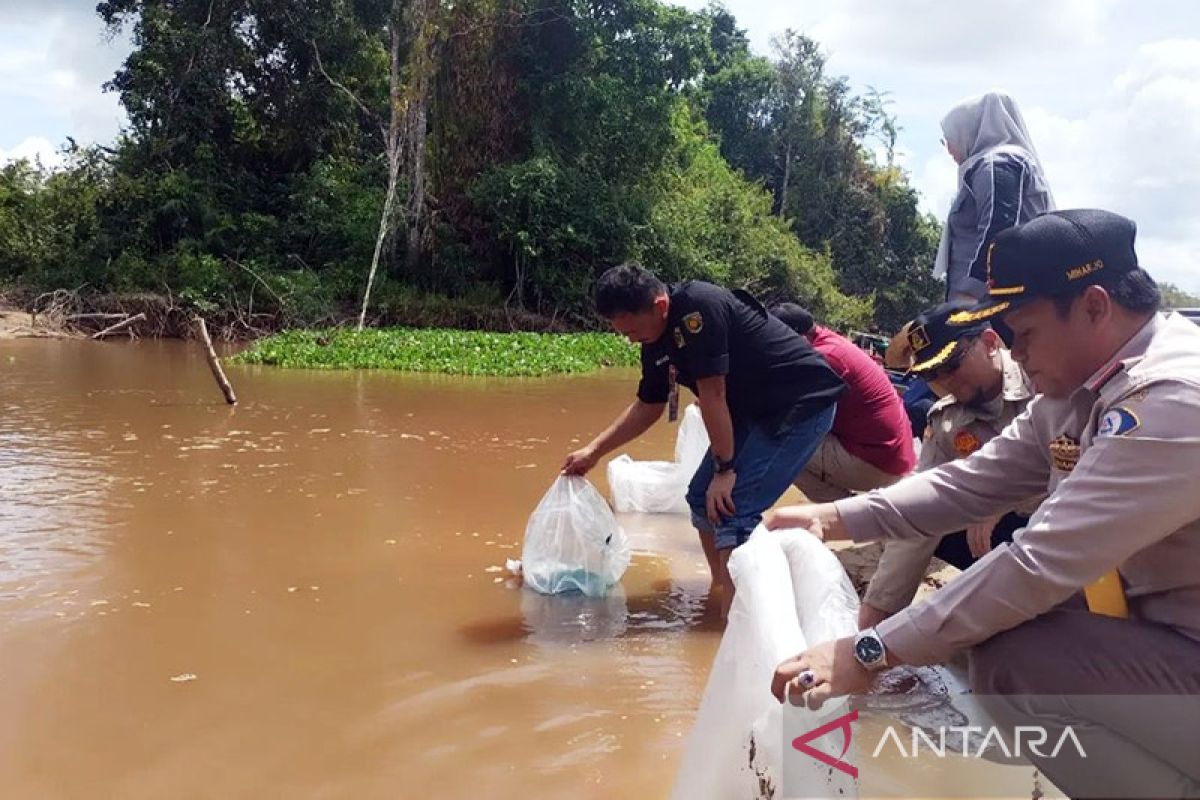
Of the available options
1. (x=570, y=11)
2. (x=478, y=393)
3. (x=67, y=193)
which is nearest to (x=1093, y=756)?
(x=478, y=393)

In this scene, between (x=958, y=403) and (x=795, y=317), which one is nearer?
(x=958, y=403)

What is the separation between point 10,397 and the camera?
9.32 meters

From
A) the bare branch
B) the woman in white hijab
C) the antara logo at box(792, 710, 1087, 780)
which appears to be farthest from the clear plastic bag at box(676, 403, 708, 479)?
the bare branch

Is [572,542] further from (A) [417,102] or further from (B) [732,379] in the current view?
(A) [417,102]

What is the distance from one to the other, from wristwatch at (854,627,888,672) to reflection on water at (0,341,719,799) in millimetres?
965

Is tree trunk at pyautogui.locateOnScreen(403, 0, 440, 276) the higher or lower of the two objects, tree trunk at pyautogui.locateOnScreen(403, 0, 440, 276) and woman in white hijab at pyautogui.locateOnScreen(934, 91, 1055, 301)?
the higher

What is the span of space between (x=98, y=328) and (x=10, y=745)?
17.4 m

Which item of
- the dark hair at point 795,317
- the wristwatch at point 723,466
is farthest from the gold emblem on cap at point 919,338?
the dark hair at point 795,317

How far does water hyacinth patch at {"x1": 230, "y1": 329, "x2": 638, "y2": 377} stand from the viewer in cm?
1346

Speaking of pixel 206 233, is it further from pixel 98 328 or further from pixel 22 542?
pixel 22 542

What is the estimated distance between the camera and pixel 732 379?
349cm

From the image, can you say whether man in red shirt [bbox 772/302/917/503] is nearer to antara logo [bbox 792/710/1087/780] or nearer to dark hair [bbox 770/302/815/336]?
dark hair [bbox 770/302/815/336]

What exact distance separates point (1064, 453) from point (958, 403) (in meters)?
1.21

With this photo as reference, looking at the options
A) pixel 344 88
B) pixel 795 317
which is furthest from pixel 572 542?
pixel 344 88
